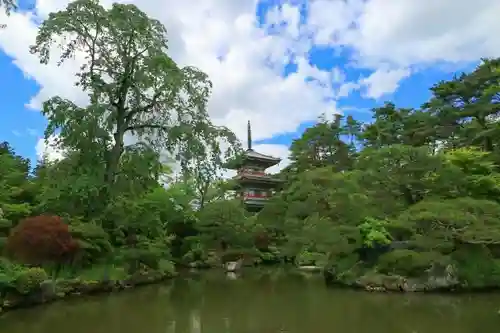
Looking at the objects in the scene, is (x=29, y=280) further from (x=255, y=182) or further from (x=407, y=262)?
(x=255, y=182)

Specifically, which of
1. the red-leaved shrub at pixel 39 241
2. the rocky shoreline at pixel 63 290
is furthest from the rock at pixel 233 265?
the red-leaved shrub at pixel 39 241

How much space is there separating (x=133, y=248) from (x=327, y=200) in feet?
21.2

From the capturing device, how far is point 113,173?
12.0 m

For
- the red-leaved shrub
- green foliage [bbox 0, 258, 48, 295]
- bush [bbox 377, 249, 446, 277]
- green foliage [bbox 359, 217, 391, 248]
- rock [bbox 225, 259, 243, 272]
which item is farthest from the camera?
rock [bbox 225, 259, 243, 272]

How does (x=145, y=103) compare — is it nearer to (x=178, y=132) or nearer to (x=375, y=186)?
(x=178, y=132)

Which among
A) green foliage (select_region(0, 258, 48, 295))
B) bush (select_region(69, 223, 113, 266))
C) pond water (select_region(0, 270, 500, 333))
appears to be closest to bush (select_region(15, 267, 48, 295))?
green foliage (select_region(0, 258, 48, 295))

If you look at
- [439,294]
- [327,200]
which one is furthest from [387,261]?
[327,200]

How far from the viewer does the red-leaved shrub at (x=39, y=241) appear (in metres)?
10.1

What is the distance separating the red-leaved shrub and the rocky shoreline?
73 cm

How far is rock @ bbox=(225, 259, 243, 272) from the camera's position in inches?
725

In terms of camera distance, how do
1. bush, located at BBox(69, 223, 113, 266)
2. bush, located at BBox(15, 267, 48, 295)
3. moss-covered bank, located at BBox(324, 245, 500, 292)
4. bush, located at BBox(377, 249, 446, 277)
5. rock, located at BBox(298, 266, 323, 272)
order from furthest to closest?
rock, located at BBox(298, 266, 323, 272) → bush, located at BBox(69, 223, 113, 266) → moss-covered bank, located at BBox(324, 245, 500, 292) → bush, located at BBox(377, 249, 446, 277) → bush, located at BBox(15, 267, 48, 295)

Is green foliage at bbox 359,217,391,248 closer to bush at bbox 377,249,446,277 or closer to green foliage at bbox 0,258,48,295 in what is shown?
bush at bbox 377,249,446,277

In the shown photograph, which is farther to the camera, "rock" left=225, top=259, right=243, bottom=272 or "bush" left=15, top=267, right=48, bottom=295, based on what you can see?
"rock" left=225, top=259, right=243, bottom=272

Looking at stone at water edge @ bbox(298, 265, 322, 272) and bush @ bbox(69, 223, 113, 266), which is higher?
bush @ bbox(69, 223, 113, 266)
